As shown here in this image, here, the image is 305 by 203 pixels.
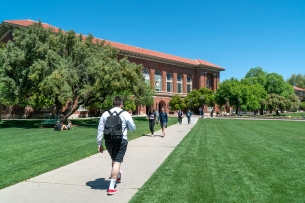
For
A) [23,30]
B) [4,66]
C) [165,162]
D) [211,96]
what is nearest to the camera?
[165,162]

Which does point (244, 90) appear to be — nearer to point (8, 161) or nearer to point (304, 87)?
point (8, 161)

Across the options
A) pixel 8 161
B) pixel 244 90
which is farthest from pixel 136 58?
pixel 8 161

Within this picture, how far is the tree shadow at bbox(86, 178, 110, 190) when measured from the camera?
5.22 meters

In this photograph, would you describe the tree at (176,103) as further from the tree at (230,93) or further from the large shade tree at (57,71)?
the large shade tree at (57,71)

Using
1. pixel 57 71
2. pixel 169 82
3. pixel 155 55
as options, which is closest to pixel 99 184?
pixel 57 71

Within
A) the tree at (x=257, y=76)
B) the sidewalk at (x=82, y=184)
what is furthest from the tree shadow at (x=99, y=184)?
the tree at (x=257, y=76)

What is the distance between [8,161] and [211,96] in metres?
63.9

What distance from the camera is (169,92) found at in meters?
70.4

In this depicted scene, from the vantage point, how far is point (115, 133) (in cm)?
485

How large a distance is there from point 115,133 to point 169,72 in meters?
66.7

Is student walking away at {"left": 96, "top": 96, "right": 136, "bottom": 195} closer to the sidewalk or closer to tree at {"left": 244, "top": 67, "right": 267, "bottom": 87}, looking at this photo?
the sidewalk

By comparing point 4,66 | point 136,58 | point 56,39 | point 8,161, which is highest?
point 136,58

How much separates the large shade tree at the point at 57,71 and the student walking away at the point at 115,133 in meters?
16.5

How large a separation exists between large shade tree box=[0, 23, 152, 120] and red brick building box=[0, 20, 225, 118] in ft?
109
